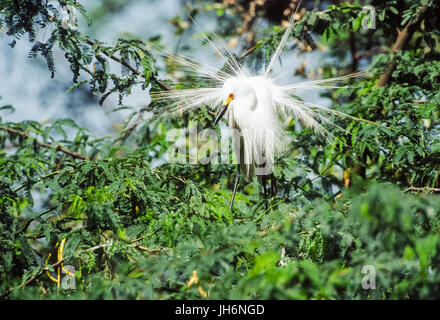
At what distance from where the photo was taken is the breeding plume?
2062mm

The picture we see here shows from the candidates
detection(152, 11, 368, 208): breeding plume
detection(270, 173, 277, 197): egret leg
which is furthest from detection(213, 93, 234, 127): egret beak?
detection(270, 173, 277, 197): egret leg

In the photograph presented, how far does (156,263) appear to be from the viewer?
101 cm

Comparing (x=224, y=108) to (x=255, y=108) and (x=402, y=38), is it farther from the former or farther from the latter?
(x=402, y=38)

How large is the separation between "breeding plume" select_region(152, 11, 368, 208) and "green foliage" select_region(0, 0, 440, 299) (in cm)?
9

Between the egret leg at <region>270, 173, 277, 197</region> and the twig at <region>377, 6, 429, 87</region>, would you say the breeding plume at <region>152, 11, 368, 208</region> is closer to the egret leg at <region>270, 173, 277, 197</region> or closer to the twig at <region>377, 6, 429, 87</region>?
the egret leg at <region>270, 173, 277, 197</region>

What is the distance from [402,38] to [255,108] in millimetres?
860

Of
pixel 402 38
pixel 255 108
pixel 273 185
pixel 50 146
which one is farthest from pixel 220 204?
pixel 402 38

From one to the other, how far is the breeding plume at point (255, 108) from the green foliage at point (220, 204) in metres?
0.09

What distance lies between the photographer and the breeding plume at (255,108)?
81.2 inches

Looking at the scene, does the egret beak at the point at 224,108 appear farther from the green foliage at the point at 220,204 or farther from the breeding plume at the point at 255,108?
the green foliage at the point at 220,204

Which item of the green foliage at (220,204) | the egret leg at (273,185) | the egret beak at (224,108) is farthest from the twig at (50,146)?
the egret leg at (273,185)

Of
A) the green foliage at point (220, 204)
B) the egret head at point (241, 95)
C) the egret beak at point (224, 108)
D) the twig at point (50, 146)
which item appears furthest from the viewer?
the twig at point (50, 146)
